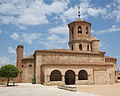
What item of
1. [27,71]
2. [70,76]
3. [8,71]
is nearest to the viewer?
[8,71]

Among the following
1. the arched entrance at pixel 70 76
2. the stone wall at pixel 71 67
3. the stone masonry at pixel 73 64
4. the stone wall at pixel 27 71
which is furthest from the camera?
the stone wall at pixel 27 71

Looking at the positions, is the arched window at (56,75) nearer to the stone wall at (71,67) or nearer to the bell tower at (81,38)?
the stone wall at (71,67)

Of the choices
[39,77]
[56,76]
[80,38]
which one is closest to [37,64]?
[39,77]

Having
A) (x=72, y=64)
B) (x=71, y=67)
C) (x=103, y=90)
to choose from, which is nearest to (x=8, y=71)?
(x=71, y=67)

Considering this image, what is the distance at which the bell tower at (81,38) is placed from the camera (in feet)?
115

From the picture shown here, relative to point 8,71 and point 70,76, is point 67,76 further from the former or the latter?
point 8,71

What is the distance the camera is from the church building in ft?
94.0

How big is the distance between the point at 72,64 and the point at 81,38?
846 centimetres

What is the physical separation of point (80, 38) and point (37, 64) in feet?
37.1

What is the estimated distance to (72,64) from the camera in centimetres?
2889

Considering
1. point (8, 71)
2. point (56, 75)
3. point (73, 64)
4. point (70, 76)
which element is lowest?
point (70, 76)

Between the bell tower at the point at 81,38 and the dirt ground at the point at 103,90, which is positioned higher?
the bell tower at the point at 81,38

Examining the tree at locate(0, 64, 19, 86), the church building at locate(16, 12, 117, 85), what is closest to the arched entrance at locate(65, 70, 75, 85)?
the church building at locate(16, 12, 117, 85)

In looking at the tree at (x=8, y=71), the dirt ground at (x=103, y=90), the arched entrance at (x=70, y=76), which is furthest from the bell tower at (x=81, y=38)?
the tree at (x=8, y=71)
